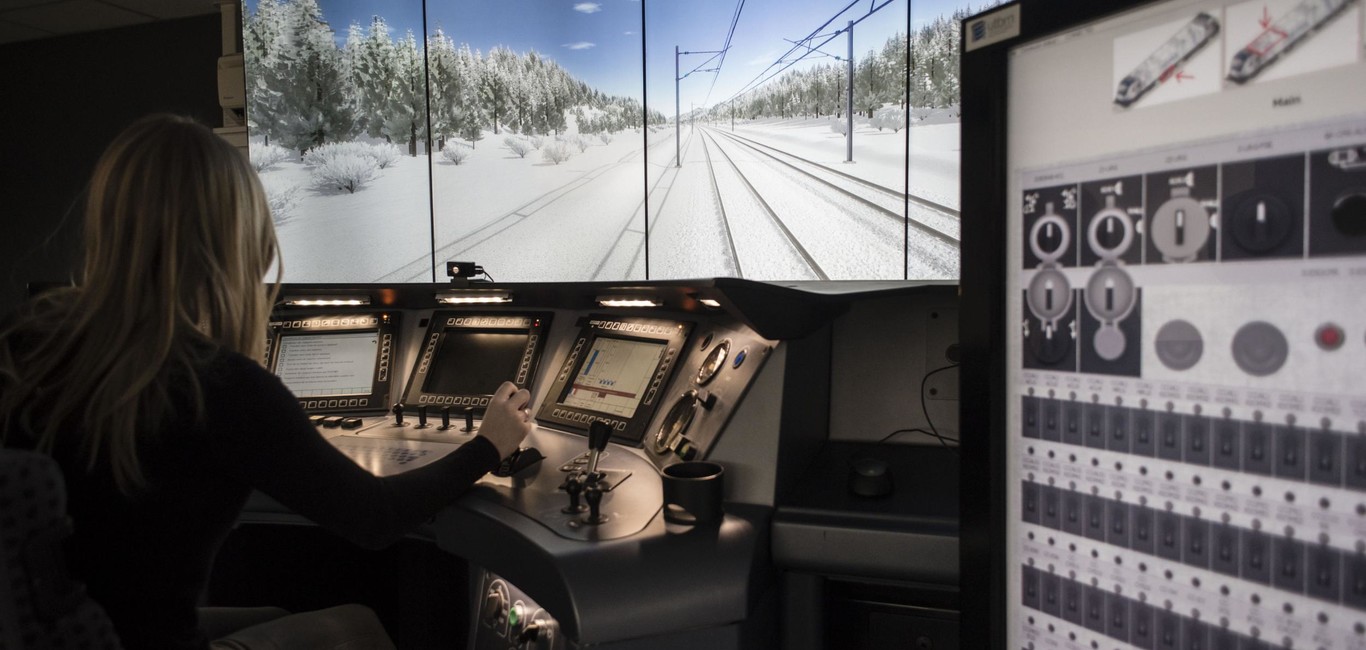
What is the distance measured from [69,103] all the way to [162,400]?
6414mm

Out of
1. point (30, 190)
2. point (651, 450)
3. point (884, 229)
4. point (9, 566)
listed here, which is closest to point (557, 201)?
point (884, 229)

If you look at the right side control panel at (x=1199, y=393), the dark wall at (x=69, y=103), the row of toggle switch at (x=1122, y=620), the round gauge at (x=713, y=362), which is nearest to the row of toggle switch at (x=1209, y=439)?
the right side control panel at (x=1199, y=393)

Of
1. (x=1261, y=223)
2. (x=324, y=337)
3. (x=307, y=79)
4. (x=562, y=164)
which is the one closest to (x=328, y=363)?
(x=324, y=337)

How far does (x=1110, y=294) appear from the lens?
1.87ft

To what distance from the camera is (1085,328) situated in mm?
585

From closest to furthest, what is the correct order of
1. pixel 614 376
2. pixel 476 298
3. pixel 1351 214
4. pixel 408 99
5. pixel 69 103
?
pixel 1351 214
pixel 614 376
pixel 476 298
pixel 69 103
pixel 408 99

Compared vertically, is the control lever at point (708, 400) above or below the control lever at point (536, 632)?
above

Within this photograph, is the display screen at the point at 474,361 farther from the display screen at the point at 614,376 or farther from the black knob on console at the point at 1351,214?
the black knob on console at the point at 1351,214

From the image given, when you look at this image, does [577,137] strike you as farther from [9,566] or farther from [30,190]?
[9,566]

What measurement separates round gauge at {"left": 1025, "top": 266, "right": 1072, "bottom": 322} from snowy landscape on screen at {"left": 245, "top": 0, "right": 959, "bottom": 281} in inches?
187

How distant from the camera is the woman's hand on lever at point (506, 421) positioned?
4.43ft

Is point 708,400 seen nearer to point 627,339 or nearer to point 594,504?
point 594,504

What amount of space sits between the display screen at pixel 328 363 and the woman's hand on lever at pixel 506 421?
82 centimetres

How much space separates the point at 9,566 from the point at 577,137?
7039 mm
